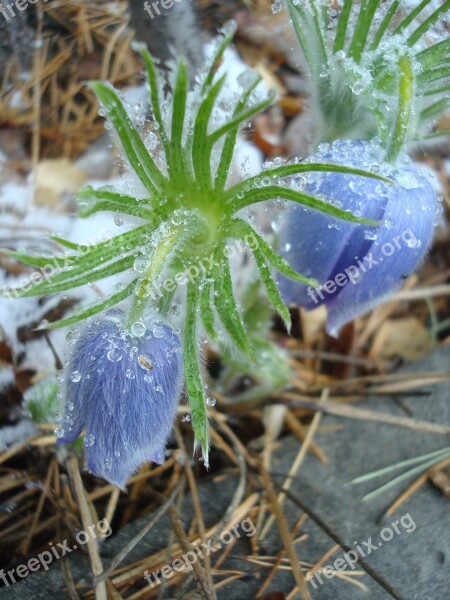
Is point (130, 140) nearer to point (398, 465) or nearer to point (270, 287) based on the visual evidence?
point (270, 287)

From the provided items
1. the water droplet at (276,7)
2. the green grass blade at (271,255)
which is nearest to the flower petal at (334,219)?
the green grass blade at (271,255)

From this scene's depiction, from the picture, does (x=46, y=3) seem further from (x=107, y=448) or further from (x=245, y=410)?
(x=107, y=448)

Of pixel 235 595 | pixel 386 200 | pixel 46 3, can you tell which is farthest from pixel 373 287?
pixel 46 3

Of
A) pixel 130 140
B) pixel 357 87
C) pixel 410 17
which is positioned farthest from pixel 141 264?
pixel 410 17

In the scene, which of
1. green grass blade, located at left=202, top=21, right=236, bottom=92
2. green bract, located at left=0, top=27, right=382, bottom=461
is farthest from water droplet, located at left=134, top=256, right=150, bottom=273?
green grass blade, located at left=202, top=21, right=236, bottom=92

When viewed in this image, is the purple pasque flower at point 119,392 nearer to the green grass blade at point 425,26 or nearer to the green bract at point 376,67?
the green bract at point 376,67

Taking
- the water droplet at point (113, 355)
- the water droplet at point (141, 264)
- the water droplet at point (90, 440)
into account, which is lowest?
the water droplet at point (90, 440)
